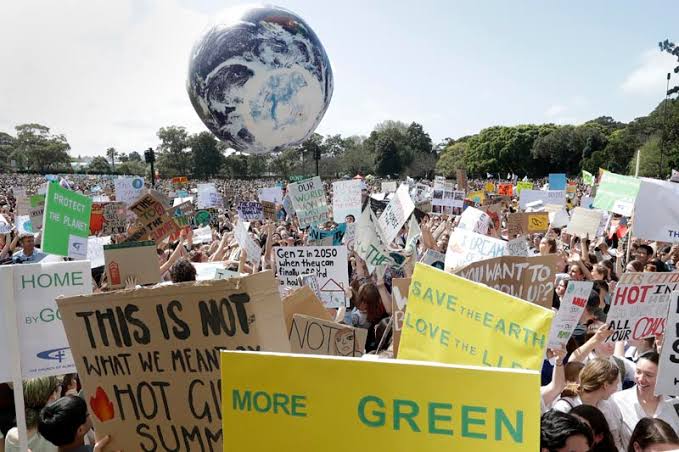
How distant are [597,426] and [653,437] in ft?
0.89

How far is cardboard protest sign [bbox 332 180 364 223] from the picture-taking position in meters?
12.3

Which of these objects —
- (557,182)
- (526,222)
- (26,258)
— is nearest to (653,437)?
(26,258)

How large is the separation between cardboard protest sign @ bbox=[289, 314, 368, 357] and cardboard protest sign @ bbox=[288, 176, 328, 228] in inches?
305

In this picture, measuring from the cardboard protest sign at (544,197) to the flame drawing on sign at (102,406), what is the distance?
46.7 ft

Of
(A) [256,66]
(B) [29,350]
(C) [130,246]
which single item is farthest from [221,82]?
(B) [29,350]

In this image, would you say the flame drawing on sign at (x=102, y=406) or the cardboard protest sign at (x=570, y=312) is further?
the cardboard protest sign at (x=570, y=312)

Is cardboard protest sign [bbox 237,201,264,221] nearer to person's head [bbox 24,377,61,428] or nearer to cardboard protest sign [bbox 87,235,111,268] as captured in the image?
cardboard protest sign [bbox 87,235,111,268]

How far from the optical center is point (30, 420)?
10.8 ft

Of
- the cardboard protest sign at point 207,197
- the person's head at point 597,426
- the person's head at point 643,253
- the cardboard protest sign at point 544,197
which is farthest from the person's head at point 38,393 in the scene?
the cardboard protest sign at point 207,197

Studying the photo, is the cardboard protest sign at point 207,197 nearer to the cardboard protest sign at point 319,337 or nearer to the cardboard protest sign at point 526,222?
the cardboard protest sign at point 526,222

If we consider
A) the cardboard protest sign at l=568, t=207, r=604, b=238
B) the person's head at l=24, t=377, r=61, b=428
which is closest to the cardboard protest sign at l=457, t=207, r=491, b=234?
the cardboard protest sign at l=568, t=207, r=604, b=238

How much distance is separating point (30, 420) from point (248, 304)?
200 centimetres

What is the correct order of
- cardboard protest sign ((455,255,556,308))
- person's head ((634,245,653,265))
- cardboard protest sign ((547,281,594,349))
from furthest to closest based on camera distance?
person's head ((634,245,653,265)) → cardboard protest sign ((455,255,556,308)) → cardboard protest sign ((547,281,594,349))

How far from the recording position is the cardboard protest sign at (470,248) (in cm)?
594
